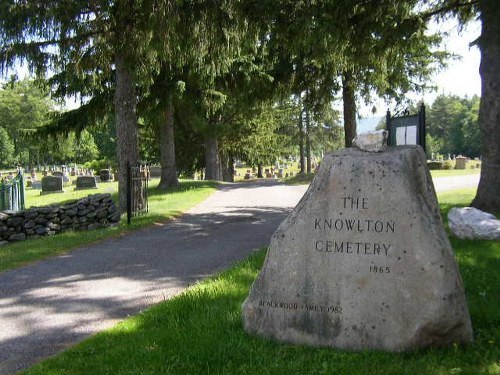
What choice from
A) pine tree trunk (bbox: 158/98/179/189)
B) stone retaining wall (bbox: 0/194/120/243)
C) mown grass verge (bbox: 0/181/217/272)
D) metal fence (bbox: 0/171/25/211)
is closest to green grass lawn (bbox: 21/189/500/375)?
mown grass verge (bbox: 0/181/217/272)

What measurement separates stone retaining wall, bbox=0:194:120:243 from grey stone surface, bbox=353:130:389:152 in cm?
979

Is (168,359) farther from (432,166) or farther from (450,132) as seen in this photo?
(450,132)

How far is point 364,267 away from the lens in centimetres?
405

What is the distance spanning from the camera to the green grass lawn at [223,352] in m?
3.65

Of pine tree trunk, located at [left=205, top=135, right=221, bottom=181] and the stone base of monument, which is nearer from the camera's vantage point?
the stone base of monument

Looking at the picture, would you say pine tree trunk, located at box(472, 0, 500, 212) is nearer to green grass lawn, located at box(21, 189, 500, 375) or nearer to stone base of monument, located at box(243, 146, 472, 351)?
green grass lawn, located at box(21, 189, 500, 375)

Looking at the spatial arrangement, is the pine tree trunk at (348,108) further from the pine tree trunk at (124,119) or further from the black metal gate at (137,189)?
the pine tree trunk at (124,119)

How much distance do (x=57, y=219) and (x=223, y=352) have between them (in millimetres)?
10076

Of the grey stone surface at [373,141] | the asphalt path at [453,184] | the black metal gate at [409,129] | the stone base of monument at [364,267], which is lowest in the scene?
the asphalt path at [453,184]

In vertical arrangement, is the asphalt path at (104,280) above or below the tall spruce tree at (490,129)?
below

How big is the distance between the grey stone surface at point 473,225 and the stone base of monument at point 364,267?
466cm

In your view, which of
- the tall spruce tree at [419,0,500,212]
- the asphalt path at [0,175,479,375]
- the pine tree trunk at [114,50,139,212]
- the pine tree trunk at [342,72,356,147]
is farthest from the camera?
the pine tree trunk at [342,72,356,147]

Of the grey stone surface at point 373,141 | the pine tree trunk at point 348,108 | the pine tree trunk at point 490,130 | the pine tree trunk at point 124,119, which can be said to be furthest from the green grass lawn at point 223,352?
the pine tree trunk at point 348,108

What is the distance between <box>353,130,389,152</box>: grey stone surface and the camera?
14.2 feet
